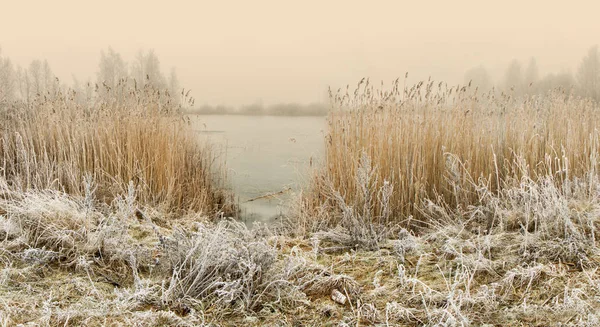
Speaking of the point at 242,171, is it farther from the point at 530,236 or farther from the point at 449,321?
the point at 449,321

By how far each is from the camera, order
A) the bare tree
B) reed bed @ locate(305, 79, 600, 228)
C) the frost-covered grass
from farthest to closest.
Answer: the bare tree → reed bed @ locate(305, 79, 600, 228) → the frost-covered grass

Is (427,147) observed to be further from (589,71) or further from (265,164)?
(589,71)

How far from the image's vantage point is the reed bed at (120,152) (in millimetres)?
4430

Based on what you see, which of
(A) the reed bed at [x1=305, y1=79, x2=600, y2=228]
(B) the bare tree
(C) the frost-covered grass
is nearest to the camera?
(C) the frost-covered grass

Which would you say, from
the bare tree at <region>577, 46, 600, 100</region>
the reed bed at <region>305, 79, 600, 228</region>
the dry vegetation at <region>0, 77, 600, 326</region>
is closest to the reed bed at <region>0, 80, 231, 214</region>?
the dry vegetation at <region>0, 77, 600, 326</region>

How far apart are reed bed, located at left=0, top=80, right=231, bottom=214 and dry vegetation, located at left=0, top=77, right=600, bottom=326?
38 millimetres

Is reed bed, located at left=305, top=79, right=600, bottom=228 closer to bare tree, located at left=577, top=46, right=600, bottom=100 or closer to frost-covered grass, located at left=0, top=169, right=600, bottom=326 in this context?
frost-covered grass, located at left=0, top=169, right=600, bottom=326

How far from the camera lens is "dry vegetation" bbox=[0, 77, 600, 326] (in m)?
2.06

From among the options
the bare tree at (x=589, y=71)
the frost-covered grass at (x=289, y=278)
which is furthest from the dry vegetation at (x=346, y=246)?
the bare tree at (x=589, y=71)

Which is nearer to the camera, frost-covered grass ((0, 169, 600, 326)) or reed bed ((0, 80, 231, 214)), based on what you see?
frost-covered grass ((0, 169, 600, 326))

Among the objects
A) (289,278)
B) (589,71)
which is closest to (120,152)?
(289,278)

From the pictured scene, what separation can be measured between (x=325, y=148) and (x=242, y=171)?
3.40m

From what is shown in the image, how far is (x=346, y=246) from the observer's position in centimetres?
301

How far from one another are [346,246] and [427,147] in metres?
1.51
